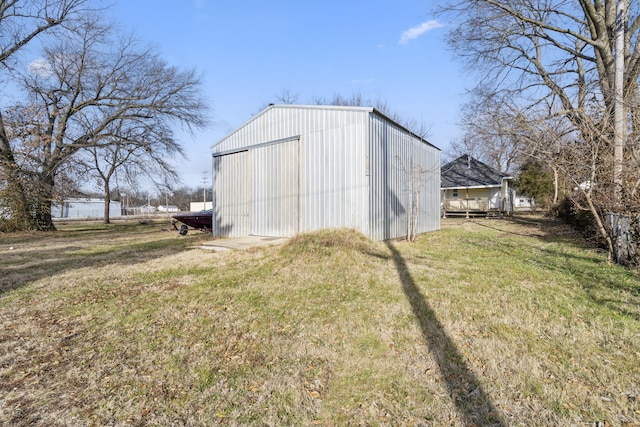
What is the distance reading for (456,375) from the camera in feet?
8.38

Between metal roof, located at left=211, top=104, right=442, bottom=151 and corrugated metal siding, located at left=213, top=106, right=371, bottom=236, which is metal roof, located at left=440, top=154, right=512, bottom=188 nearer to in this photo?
metal roof, located at left=211, top=104, right=442, bottom=151

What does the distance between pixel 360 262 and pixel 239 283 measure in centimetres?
232

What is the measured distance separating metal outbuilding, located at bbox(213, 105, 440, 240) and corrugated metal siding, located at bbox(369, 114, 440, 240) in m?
0.03

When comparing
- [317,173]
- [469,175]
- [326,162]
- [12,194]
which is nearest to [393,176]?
[326,162]

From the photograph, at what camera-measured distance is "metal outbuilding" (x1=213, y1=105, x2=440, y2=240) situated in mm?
8367

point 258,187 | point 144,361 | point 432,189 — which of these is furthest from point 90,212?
point 144,361

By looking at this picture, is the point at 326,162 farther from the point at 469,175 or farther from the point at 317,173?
the point at 469,175

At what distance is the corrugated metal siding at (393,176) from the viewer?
8609 millimetres

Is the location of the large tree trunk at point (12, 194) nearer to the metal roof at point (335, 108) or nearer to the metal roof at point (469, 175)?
the metal roof at point (335, 108)

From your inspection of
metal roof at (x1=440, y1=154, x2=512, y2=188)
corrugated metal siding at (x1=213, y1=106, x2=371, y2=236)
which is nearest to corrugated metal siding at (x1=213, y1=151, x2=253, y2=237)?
corrugated metal siding at (x1=213, y1=106, x2=371, y2=236)

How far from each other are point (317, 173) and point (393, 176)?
94.1 inches

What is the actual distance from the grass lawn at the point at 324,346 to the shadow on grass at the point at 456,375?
13mm

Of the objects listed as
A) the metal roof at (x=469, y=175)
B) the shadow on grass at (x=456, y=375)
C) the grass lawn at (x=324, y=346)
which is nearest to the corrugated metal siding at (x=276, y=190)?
the grass lawn at (x=324, y=346)

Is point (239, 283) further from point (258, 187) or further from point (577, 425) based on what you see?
point (258, 187)
